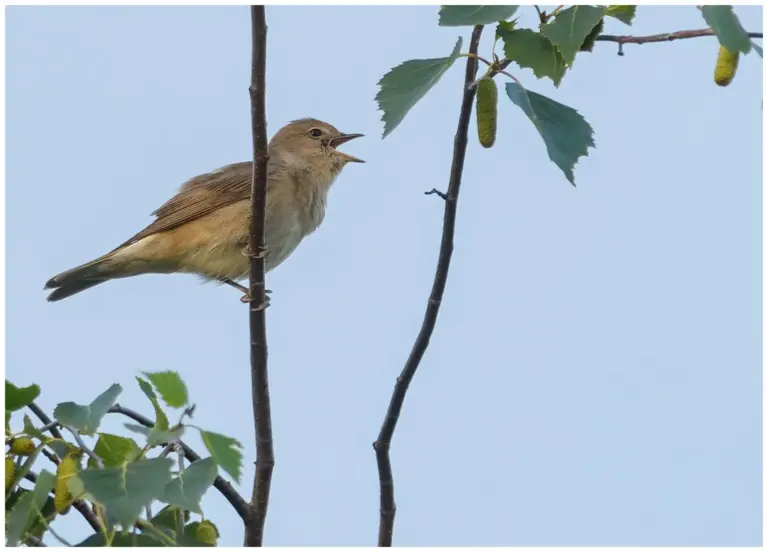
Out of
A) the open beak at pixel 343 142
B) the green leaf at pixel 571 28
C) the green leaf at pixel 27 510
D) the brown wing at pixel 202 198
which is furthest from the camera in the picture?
the open beak at pixel 343 142

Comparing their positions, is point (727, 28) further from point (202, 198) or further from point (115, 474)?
point (202, 198)

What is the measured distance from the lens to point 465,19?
3.38m

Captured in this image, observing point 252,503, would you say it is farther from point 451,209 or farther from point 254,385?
point 451,209

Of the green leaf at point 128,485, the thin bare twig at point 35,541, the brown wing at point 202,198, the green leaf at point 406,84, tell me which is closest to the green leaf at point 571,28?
the green leaf at point 406,84

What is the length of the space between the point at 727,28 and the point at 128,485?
2.24m

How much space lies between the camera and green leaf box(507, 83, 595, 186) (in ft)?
11.4

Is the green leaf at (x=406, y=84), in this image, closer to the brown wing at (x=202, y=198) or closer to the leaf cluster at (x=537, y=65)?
the leaf cluster at (x=537, y=65)

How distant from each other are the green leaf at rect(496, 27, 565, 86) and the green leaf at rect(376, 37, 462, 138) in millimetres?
190

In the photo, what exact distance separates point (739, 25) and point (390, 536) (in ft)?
8.21

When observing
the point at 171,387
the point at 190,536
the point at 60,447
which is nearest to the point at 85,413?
the point at 60,447

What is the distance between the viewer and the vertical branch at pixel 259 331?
13.3 ft

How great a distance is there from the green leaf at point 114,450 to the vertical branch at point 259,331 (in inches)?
51.7

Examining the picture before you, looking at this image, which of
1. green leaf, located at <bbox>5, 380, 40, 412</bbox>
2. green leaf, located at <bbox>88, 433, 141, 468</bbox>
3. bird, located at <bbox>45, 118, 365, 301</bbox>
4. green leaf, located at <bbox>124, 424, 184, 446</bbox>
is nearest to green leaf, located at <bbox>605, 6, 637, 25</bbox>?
green leaf, located at <bbox>124, 424, 184, 446</bbox>

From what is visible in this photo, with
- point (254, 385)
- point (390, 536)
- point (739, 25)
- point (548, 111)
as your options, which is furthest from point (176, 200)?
point (739, 25)
